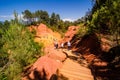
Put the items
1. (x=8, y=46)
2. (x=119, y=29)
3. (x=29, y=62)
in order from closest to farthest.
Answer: (x=119, y=29), (x=8, y=46), (x=29, y=62)

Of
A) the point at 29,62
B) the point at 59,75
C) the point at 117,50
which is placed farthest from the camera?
the point at 29,62

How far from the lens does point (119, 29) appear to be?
22.8 metres

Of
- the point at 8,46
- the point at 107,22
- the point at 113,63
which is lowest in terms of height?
the point at 113,63

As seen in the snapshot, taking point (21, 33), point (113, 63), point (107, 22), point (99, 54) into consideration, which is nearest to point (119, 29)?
point (107, 22)

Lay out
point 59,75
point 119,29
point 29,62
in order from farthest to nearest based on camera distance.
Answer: point 29,62 < point 119,29 < point 59,75

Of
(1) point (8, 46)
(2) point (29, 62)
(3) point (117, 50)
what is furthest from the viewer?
(2) point (29, 62)

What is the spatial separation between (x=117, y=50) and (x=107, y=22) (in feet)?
24.5

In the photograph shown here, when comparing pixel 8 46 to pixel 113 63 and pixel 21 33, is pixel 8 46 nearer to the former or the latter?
pixel 21 33

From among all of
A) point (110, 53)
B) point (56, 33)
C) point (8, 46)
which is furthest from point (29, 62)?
point (56, 33)

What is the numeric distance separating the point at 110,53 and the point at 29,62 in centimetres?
1350

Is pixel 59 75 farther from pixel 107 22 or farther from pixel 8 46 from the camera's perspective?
pixel 8 46

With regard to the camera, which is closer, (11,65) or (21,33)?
(11,65)

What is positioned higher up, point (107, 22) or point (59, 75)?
point (107, 22)

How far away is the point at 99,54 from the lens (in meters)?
33.4
